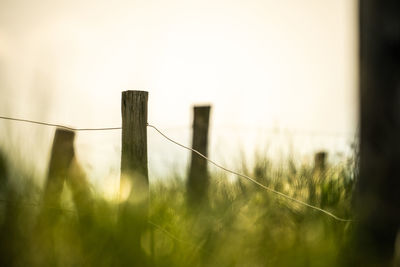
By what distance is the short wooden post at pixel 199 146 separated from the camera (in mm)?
4547

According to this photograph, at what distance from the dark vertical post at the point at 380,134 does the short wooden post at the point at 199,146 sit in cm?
291

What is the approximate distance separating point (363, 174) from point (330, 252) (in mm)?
390

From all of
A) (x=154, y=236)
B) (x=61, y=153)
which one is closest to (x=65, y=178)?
(x=154, y=236)

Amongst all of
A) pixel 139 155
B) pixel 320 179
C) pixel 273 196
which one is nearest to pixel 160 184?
pixel 273 196

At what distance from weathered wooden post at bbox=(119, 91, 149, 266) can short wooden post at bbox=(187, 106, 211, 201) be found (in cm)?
246

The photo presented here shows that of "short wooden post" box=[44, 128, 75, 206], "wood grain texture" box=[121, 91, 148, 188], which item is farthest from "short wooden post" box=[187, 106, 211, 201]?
"wood grain texture" box=[121, 91, 148, 188]

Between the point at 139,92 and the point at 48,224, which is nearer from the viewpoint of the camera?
the point at 48,224

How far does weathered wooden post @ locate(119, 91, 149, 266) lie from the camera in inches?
64.3

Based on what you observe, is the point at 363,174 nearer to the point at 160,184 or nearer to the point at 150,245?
the point at 150,245

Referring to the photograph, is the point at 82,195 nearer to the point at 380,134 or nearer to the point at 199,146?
the point at 380,134

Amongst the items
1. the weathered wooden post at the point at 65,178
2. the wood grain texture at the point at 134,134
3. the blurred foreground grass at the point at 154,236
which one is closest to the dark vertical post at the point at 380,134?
the blurred foreground grass at the point at 154,236

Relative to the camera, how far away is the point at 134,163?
2.03 meters

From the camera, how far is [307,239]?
1.78 metres

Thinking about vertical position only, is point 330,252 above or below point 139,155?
below
